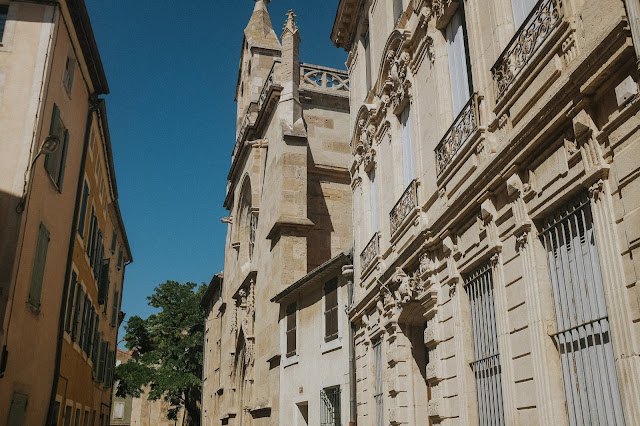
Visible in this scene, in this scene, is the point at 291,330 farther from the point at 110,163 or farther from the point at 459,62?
the point at 459,62

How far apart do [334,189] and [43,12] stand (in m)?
13.0

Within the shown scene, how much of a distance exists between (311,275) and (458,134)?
880cm

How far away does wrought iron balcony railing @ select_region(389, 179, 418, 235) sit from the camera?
33.3ft

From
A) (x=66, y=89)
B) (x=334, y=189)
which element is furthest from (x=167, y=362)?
(x=66, y=89)

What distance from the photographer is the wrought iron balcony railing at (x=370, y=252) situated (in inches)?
492

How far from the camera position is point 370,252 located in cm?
1303

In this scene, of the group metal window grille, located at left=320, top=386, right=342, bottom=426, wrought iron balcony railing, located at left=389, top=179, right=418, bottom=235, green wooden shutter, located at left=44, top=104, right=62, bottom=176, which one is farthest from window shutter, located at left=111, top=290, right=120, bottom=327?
wrought iron balcony railing, located at left=389, top=179, right=418, bottom=235

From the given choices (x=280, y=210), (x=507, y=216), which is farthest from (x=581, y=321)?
(x=280, y=210)

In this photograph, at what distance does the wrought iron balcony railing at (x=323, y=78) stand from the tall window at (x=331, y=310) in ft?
32.2

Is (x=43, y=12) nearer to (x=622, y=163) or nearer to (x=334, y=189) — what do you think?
(x=622, y=163)

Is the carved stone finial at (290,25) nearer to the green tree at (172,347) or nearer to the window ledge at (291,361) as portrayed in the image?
the window ledge at (291,361)

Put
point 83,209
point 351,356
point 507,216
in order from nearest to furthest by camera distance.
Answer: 1. point 507,216
2. point 351,356
3. point 83,209

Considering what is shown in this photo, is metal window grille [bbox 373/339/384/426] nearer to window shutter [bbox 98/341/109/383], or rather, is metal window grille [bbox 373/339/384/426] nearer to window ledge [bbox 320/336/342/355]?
window ledge [bbox 320/336/342/355]

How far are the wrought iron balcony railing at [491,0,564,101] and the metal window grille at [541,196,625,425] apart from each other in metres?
1.68
